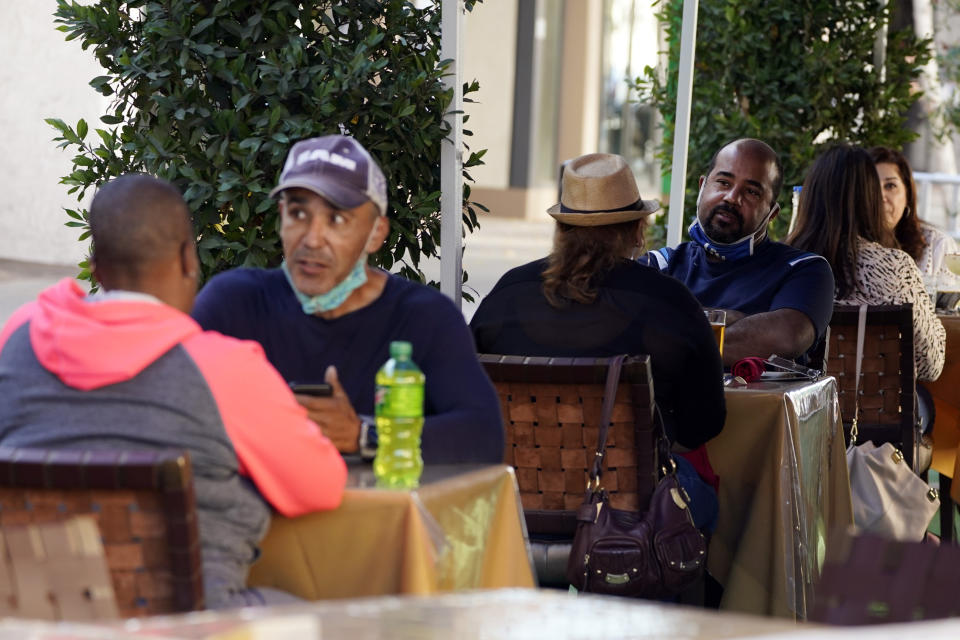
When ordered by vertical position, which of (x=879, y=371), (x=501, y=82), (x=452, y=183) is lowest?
(x=879, y=371)

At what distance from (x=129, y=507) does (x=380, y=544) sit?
517mm

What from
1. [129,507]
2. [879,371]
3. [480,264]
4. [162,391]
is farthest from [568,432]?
[480,264]

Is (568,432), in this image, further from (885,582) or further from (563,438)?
(885,582)

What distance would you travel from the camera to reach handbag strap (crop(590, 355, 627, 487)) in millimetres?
2967

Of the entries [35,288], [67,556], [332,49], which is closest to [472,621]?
[67,556]

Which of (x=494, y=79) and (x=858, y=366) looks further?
(x=494, y=79)

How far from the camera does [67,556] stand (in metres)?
1.85

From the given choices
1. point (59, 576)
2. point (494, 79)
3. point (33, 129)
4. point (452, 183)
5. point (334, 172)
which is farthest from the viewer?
point (494, 79)

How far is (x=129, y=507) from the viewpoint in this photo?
188cm

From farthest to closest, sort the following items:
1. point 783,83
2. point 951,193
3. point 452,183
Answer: point 951,193
point 783,83
point 452,183

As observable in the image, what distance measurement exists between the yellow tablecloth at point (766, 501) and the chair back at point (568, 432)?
0.62 metres

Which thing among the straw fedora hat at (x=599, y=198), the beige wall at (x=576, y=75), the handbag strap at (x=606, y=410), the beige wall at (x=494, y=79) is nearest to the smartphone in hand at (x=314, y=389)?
the handbag strap at (x=606, y=410)

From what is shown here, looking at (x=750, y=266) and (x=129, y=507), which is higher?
(x=750, y=266)

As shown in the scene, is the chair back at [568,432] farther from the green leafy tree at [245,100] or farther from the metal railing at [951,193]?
the metal railing at [951,193]
